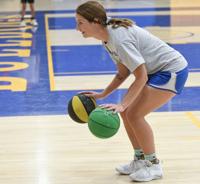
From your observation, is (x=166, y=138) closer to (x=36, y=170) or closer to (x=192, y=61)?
(x=36, y=170)

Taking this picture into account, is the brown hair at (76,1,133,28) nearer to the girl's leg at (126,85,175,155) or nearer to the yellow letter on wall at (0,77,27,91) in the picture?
the girl's leg at (126,85,175,155)

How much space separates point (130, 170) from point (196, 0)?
662 inches

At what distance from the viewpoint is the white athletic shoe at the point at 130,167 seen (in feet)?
13.4

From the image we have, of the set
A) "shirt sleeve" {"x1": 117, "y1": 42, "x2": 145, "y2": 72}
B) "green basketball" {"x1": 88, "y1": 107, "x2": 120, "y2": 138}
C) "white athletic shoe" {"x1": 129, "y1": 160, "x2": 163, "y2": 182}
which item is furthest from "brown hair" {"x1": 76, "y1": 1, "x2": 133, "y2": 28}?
"white athletic shoe" {"x1": 129, "y1": 160, "x2": 163, "y2": 182}

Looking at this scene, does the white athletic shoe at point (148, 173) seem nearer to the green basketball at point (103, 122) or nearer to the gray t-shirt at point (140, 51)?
the green basketball at point (103, 122)

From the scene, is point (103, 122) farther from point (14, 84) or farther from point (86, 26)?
point (14, 84)

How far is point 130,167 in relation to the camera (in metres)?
4.15

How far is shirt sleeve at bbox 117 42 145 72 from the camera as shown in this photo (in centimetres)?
351

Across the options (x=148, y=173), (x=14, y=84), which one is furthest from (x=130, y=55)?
(x=14, y=84)

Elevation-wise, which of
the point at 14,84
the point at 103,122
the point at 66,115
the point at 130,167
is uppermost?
the point at 103,122

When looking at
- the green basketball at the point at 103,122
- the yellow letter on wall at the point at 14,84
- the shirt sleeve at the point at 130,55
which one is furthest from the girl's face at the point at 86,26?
the yellow letter on wall at the point at 14,84

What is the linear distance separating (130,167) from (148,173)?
21cm

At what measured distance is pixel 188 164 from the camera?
4.34 m

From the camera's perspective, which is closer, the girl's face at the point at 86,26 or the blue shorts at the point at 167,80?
the girl's face at the point at 86,26
